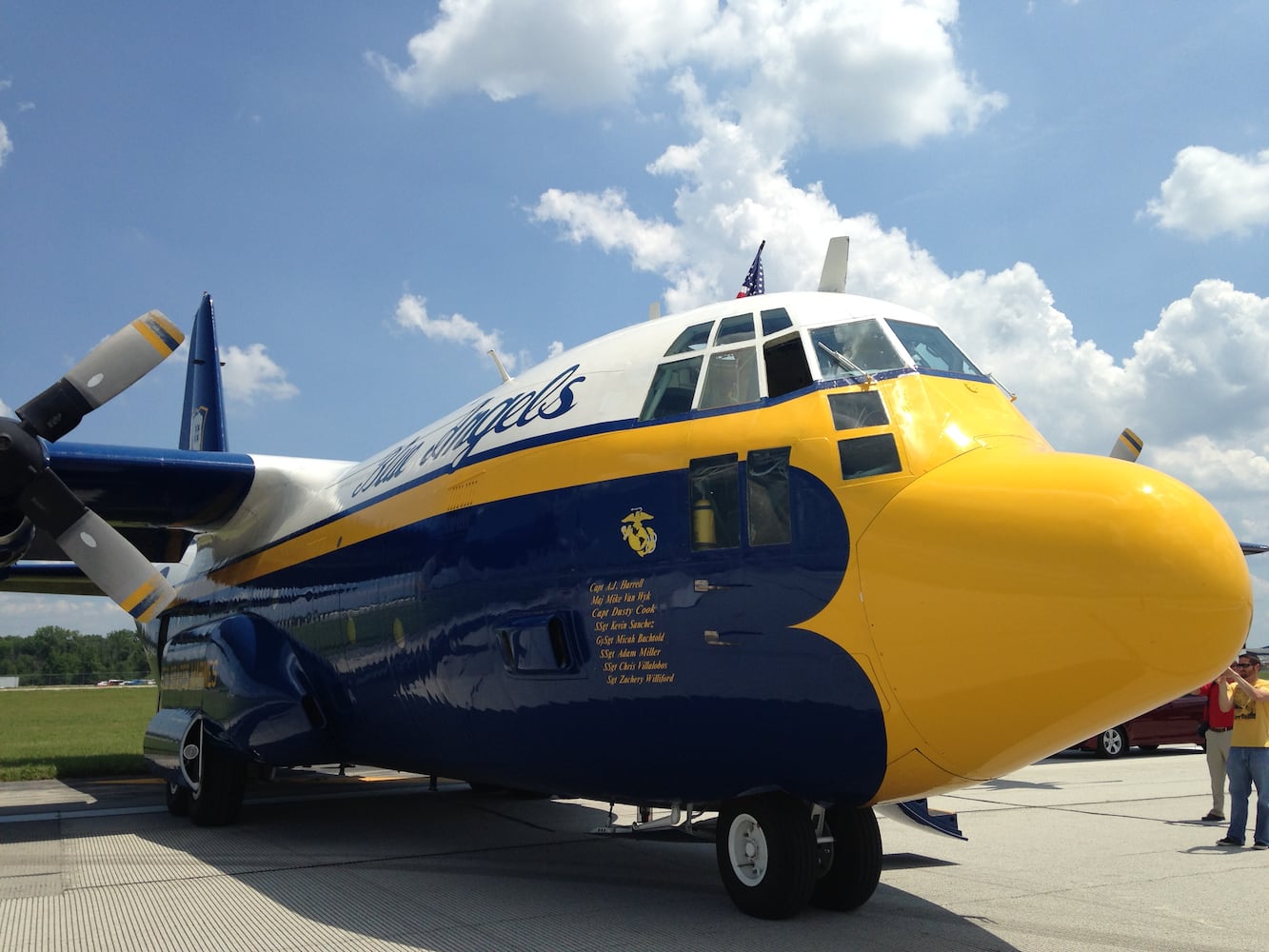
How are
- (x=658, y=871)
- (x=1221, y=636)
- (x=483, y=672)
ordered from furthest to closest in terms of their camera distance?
(x=658, y=871), (x=483, y=672), (x=1221, y=636)

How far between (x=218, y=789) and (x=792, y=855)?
7693mm

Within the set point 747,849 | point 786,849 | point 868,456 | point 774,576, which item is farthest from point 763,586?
point 747,849

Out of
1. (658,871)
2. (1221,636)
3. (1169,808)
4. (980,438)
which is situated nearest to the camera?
(1221,636)

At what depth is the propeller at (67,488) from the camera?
10047mm

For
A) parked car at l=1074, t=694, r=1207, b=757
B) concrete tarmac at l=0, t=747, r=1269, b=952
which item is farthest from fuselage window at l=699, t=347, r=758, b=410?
parked car at l=1074, t=694, r=1207, b=757

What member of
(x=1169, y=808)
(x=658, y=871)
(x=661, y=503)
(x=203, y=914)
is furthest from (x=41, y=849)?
(x=1169, y=808)

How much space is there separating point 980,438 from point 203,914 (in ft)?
19.6

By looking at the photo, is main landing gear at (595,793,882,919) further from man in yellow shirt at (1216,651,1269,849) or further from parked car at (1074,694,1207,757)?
parked car at (1074,694,1207,757)

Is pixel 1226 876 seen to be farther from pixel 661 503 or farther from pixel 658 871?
pixel 661 503

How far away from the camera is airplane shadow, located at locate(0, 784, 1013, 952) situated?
629 cm

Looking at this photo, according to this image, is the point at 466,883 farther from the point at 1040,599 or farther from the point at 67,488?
the point at 67,488

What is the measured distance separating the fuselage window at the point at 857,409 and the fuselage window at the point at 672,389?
108 cm

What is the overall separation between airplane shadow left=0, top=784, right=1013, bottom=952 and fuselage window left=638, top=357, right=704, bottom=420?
3.30 meters

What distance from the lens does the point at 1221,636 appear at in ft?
16.0
